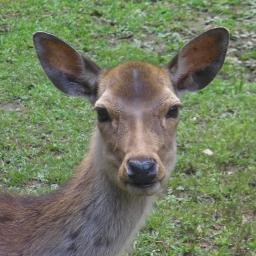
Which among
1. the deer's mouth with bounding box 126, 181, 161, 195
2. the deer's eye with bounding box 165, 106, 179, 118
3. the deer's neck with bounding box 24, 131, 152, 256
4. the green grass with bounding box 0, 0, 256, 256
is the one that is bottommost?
the green grass with bounding box 0, 0, 256, 256

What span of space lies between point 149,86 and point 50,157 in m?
3.34

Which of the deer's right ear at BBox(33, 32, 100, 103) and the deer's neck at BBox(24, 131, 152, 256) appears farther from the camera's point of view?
the deer's right ear at BBox(33, 32, 100, 103)

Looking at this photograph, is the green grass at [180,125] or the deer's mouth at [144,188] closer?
the deer's mouth at [144,188]

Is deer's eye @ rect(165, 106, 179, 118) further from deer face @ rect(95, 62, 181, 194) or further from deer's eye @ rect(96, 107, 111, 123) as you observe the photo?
deer's eye @ rect(96, 107, 111, 123)

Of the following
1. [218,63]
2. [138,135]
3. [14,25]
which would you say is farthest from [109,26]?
[138,135]

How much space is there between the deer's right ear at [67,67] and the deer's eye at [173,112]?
636 millimetres

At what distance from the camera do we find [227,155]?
28.1 feet

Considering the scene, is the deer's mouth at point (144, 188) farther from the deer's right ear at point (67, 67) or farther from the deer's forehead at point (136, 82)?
the deer's right ear at point (67, 67)

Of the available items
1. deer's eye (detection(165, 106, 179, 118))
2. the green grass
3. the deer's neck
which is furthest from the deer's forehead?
the green grass

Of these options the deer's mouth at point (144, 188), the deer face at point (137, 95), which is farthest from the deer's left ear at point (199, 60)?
the deer's mouth at point (144, 188)

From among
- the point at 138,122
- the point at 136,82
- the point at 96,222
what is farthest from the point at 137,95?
the point at 96,222

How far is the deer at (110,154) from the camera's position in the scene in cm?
516

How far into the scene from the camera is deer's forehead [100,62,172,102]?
5320mm

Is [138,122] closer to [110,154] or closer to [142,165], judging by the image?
[110,154]
